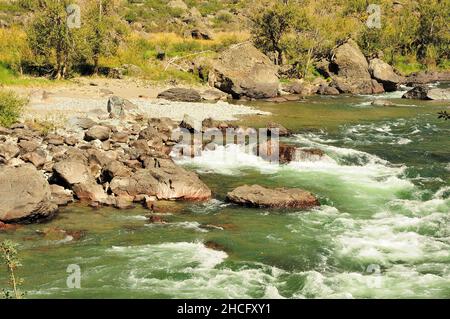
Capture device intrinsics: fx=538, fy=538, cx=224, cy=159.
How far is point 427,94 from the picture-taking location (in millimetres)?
49125

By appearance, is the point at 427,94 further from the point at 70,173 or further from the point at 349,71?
the point at 70,173

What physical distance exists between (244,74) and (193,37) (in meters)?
23.4

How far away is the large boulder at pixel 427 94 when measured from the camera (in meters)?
49.2

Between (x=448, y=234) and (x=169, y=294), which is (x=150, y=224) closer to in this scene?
(x=169, y=294)

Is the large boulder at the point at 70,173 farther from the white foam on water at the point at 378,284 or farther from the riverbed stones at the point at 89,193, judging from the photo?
the white foam on water at the point at 378,284

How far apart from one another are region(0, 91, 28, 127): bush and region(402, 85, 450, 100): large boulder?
35.5m

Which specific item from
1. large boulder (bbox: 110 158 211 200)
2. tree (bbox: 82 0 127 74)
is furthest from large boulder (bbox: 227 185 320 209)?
tree (bbox: 82 0 127 74)

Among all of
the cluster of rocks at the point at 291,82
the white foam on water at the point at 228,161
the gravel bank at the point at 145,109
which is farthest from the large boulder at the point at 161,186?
the cluster of rocks at the point at 291,82

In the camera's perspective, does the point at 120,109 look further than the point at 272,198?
Yes

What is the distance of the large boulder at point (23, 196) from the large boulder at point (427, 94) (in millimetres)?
39937

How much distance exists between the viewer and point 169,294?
41.4ft

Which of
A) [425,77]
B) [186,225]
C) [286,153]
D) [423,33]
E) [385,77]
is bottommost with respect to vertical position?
[186,225]

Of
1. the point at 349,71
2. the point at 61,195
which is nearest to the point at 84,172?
the point at 61,195

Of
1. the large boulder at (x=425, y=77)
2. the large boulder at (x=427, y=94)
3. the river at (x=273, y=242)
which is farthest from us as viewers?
the large boulder at (x=425, y=77)
